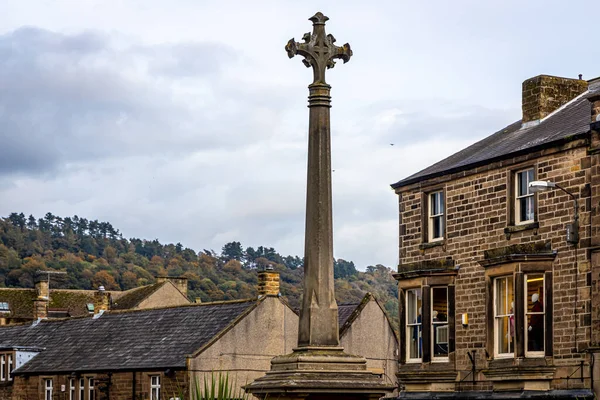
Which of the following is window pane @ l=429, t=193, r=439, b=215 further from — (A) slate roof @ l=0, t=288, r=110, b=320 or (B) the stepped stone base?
(A) slate roof @ l=0, t=288, r=110, b=320

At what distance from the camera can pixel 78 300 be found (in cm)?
7669

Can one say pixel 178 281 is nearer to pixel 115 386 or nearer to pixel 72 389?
pixel 72 389

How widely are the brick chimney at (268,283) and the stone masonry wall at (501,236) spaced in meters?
10.7

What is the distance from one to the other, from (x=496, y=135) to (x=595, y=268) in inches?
283

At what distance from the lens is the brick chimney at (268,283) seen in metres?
43.2

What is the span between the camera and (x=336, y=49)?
17797mm

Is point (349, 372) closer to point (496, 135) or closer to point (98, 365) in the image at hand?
point (496, 135)

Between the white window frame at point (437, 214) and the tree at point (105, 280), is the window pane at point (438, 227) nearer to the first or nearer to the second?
the white window frame at point (437, 214)

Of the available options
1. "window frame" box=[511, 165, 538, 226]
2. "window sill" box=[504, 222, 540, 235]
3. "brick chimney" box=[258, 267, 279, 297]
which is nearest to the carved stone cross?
"window sill" box=[504, 222, 540, 235]

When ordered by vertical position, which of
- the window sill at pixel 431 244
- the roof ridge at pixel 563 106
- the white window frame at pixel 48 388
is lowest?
the white window frame at pixel 48 388

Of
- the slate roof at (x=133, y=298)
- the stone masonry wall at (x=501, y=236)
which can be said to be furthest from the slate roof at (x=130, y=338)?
the stone masonry wall at (x=501, y=236)

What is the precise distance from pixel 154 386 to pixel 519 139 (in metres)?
16.6

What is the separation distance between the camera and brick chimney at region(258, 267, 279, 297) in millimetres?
43250

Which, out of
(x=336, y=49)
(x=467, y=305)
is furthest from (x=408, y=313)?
(x=336, y=49)
